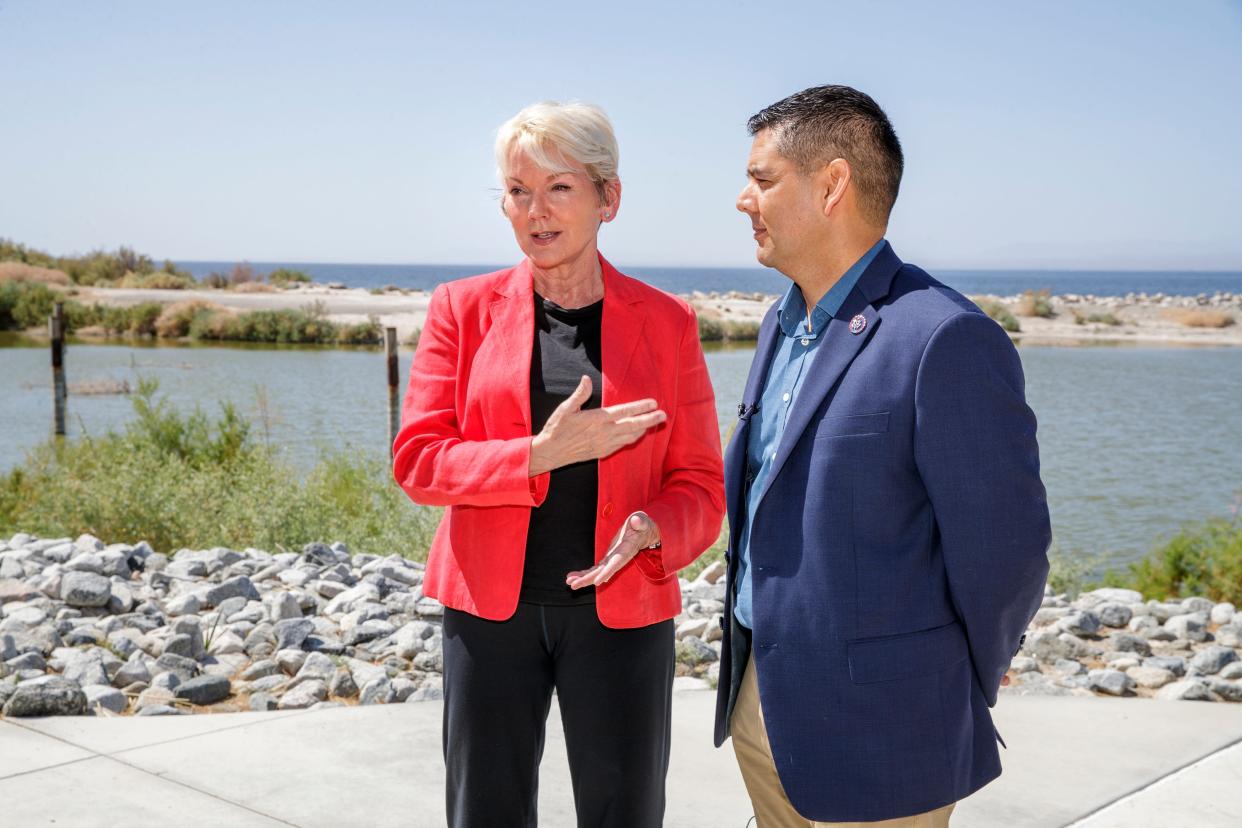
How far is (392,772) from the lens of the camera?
3914mm

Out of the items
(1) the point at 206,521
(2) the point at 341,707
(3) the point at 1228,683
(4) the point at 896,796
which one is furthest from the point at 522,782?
(1) the point at 206,521

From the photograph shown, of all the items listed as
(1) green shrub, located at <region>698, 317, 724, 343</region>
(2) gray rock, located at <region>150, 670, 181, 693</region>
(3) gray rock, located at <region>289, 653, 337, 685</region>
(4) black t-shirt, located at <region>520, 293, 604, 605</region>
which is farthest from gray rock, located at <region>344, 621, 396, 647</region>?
(1) green shrub, located at <region>698, 317, 724, 343</region>

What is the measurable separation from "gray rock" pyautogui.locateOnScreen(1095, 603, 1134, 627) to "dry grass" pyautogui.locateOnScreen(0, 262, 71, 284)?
1709 inches

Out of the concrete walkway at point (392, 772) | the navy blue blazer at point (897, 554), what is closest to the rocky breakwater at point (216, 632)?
the concrete walkway at point (392, 772)

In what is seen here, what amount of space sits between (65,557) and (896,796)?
6356 mm

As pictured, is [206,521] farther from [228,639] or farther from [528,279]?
[528,279]

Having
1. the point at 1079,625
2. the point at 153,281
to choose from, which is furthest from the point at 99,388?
the point at 153,281

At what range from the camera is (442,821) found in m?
3.56

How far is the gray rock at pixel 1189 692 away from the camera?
505cm

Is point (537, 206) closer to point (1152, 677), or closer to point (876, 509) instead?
point (876, 509)

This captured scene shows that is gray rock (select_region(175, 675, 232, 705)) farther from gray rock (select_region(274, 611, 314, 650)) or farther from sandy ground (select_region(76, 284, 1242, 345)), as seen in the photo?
sandy ground (select_region(76, 284, 1242, 345))

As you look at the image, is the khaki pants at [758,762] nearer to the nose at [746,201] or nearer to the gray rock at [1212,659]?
the nose at [746,201]

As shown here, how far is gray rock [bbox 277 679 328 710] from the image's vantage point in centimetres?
475

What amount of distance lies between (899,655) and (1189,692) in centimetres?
384
